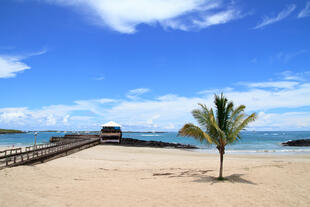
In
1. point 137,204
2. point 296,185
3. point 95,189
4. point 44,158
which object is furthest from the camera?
point 44,158

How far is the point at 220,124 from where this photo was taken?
12289 mm

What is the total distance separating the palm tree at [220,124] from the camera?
11.9 meters

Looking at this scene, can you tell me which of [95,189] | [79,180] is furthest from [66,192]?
[79,180]

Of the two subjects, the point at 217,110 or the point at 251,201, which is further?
the point at 217,110

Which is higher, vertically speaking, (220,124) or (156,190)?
(220,124)

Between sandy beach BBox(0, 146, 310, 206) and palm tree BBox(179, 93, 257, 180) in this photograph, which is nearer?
sandy beach BBox(0, 146, 310, 206)

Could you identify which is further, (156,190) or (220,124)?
(220,124)

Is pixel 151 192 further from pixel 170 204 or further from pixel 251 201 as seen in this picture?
pixel 251 201

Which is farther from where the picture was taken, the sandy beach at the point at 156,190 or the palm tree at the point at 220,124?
the palm tree at the point at 220,124

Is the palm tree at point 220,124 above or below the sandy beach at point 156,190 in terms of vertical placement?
above

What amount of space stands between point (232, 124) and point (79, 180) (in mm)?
8169

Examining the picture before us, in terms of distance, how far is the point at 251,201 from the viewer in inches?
329

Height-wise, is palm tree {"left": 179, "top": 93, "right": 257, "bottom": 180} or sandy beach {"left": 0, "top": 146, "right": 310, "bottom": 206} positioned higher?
palm tree {"left": 179, "top": 93, "right": 257, "bottom": 180}

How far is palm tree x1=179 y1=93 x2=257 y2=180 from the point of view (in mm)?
11920
